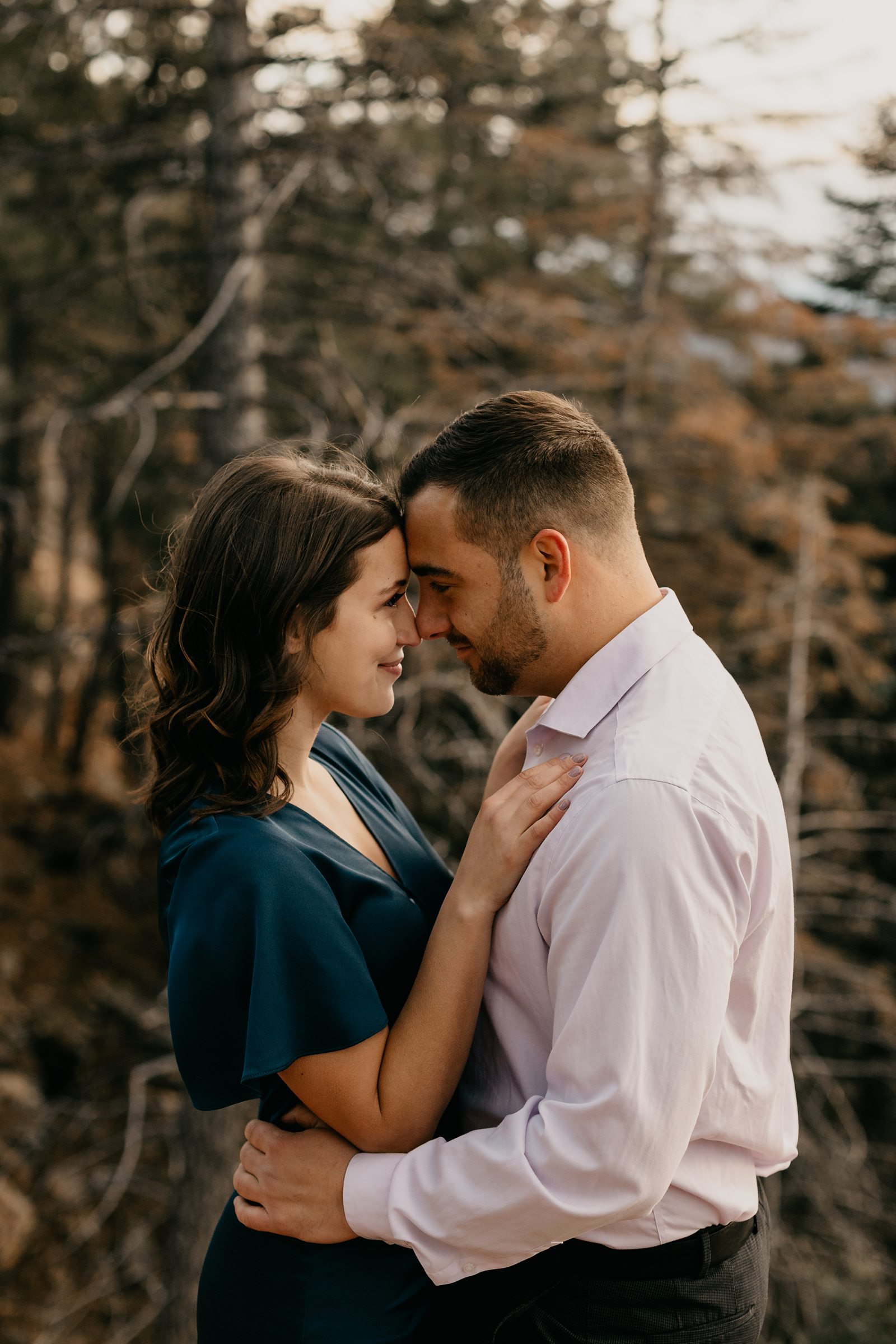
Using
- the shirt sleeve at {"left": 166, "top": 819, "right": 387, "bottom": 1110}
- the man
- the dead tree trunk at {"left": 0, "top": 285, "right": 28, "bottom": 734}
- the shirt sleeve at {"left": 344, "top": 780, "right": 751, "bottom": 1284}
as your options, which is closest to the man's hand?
the man

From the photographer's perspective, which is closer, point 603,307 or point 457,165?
point 603,307

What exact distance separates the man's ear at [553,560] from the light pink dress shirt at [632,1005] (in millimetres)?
161

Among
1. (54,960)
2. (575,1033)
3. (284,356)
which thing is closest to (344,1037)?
(575,1033)

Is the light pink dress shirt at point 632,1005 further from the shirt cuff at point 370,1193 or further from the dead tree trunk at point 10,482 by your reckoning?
the dead tree trunk at point 10,482

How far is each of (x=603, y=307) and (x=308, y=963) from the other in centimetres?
951

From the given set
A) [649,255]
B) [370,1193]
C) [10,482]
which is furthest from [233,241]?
[10,482]

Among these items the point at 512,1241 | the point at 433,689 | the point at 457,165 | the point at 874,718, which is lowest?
the point at 874,718

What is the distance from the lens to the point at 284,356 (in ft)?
19.6

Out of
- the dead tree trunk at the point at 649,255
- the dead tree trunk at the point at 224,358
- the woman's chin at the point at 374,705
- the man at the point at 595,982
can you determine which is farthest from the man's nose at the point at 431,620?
the dead tree trunk at the point at 649,255

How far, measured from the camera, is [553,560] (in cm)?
217

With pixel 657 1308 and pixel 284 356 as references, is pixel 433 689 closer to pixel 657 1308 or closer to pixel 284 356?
pixel 284 356

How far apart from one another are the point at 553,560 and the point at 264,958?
0.93 meters

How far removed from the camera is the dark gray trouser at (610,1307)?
Result: 76.8 inches

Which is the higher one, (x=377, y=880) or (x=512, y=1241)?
(x=377, y=880)
